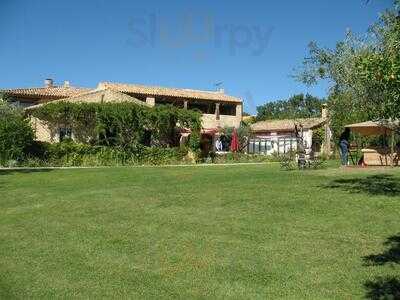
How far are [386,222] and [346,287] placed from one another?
120 inches

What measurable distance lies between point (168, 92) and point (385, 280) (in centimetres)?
4500

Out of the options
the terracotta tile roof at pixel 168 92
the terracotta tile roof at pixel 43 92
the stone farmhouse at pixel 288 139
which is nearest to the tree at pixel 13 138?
the terracotta tile roof at pixel 43 92

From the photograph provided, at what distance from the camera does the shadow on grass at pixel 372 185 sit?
1283 cm

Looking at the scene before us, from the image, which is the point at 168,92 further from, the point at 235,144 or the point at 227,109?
the point at 235,144

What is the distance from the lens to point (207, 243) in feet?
28.7

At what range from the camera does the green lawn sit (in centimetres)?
705

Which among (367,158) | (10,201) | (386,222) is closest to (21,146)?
(10,201)

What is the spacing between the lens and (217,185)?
14.9 m

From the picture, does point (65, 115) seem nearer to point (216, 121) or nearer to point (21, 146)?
point (21, 146)

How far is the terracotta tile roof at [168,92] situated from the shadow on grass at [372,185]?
34334 mm

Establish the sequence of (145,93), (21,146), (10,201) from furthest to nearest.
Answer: (145,93) → (21,146) → (10,201)

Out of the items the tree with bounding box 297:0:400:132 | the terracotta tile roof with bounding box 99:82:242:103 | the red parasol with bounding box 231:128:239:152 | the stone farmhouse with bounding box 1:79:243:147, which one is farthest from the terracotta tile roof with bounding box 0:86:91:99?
the tree with bounding box 297:0:400:132

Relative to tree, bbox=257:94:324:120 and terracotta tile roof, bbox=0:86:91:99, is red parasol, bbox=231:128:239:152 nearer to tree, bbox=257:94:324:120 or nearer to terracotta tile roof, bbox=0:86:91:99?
terracotta tile roof, bbox=0:86:91:99

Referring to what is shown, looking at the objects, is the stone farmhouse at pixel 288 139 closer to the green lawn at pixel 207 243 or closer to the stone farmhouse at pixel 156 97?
the stone farmhouse at pixel 156 97
